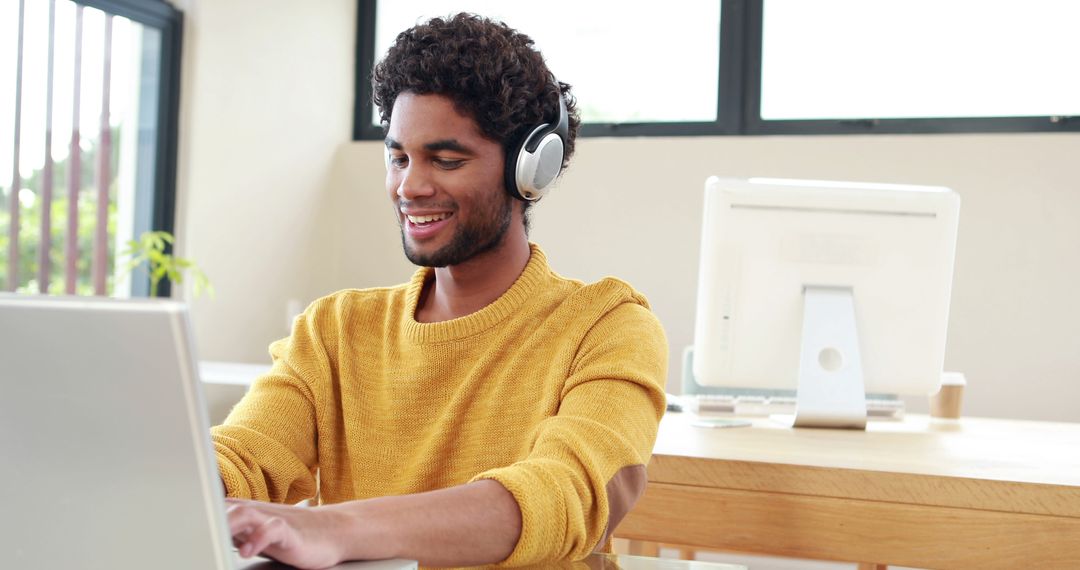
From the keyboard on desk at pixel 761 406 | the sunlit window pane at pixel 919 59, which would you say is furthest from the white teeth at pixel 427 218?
the sunlit window pane at pixel 919 59

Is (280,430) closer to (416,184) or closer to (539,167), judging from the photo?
(416,184)

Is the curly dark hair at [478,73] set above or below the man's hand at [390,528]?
above

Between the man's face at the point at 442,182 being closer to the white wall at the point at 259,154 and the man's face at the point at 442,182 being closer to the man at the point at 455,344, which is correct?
the man at the point at 455,344

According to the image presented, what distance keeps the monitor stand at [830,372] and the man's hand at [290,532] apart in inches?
51.6

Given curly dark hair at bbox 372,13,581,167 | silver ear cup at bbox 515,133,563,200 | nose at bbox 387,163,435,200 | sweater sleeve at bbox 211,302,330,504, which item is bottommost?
sweater sleeve at bbox 211,302,330,504

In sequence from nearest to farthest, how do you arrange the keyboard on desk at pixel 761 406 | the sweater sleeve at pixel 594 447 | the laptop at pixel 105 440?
the laptop at pixel 105 440
the sweater sleeve at pixel 594 447
the keyboard on desk at pixel 761 406

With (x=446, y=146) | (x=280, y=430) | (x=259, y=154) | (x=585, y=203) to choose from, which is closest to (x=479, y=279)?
(x=446, y=146)

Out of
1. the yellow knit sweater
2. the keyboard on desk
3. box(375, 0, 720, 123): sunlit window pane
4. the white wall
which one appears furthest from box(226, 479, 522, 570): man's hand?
box(375, 0, 720, 123): sunlit window pane

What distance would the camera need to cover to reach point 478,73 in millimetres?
1219

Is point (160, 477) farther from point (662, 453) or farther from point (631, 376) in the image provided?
point (662, 453)

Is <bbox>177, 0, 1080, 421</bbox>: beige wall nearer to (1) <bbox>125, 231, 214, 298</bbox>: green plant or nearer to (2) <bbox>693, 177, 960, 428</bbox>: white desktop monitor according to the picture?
(1) <bbox>125, 231, 214, 298</bbox>: green plant

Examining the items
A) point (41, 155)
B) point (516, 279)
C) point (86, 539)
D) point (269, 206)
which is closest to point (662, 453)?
point (516, 279)

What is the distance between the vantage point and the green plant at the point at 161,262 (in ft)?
11.0

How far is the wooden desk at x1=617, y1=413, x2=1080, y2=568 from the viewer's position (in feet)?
4.64
